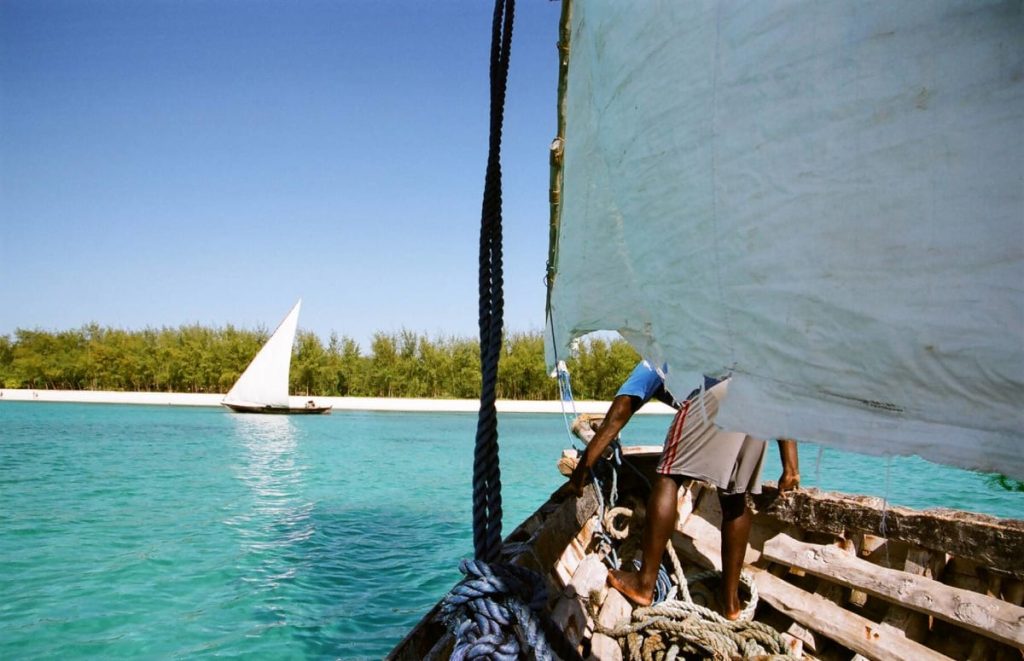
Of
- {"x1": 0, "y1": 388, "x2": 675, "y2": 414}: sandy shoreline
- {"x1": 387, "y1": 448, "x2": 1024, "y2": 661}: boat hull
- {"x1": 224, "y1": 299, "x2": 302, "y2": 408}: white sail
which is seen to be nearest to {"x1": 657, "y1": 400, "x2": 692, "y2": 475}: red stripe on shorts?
{"x1": 387, "y1": 448, "x2": 1024, "y2": 661}: boat hull

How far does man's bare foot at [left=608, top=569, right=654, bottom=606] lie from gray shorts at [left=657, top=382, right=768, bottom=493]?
1.75 ft

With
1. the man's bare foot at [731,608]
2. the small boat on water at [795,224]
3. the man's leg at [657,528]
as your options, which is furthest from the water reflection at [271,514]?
the small boat on water at [795,224]

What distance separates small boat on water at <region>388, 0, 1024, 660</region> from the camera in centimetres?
80

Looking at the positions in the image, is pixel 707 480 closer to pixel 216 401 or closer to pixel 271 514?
pixel 271 514

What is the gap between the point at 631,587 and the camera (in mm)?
2803

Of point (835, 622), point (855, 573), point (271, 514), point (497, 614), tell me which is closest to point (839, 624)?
point (835, 622)

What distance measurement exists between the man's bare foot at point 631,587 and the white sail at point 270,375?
3462cm

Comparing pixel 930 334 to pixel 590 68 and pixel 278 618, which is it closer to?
pixel 590 68

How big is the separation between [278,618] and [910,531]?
552 centimetres

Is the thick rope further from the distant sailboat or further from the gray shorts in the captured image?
the distant sailboat

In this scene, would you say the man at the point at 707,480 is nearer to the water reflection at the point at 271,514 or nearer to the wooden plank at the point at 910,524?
Result: the wooden plank at the point at 910,524

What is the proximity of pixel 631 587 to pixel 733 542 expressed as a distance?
50 cm

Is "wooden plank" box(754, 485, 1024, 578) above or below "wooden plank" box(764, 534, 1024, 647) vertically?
above

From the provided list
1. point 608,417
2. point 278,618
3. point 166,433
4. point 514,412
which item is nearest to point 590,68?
point 608,417
